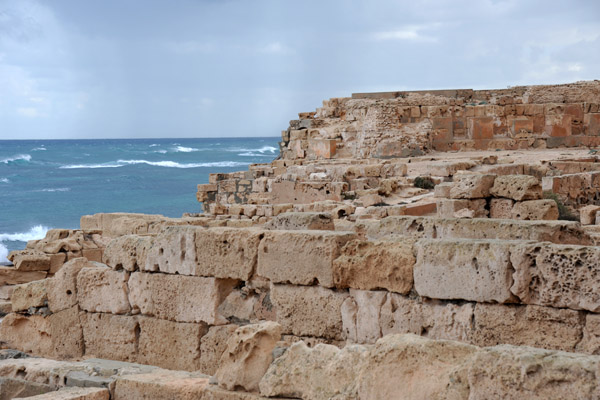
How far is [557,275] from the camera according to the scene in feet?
15.9

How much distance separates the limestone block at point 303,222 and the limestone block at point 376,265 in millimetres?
931

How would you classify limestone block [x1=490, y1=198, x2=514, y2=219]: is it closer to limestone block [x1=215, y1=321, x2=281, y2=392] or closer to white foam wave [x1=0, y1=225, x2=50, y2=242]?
limestone block [x1=215, y1=321, x2=281, y2=392]

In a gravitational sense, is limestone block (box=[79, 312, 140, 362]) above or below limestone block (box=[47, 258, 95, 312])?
below

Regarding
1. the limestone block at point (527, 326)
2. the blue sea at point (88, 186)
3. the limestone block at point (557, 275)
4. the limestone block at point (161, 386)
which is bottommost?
the blue sea at point (88, 186)

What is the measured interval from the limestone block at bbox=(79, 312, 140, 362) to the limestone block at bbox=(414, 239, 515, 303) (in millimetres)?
2998

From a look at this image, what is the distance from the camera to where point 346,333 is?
585 centimetres

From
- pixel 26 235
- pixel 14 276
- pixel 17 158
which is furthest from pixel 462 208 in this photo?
pixel 17 158

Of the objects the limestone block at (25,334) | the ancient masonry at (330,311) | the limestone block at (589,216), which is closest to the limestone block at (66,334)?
the ancient masonry at (330,311)

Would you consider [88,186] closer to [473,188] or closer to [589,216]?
[589,216]

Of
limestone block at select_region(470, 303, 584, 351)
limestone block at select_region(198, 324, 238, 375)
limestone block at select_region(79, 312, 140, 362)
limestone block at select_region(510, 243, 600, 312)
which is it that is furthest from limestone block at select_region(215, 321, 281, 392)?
limestone block at select_region(79, 312, 140, 362)

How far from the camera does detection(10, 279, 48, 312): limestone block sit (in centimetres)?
771

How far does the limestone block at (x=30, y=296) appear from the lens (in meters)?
7.71

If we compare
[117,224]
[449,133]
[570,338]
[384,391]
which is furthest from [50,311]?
[449,133]

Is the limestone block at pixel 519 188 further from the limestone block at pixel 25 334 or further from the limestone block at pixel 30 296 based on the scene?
the limestone block at pixel 25 334
